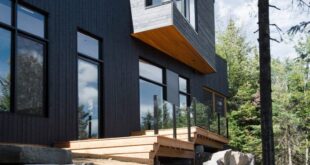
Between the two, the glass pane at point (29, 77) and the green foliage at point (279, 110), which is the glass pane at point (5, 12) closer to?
the glass pane at point (29, 77)

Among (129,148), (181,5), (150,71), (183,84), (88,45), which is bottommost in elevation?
(129,148)

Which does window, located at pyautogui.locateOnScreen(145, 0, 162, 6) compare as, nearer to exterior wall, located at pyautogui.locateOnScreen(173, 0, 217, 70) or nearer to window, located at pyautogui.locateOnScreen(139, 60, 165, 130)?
exterior wall, located at pyautogui.locateOnScreen(173, 0, 217, 70)

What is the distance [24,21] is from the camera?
9.27 metres

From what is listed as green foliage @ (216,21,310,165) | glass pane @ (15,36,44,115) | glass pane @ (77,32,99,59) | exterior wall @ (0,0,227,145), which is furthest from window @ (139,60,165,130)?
green foliage @ (216,21,310,165)

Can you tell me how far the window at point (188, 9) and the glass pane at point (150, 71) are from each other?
1.88 m

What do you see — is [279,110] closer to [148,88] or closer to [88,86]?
[148,88]

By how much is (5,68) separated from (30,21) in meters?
1.21

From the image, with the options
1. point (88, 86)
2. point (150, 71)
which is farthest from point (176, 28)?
point (88, 86)

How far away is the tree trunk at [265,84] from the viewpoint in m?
7.53

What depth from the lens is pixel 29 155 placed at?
4723mm

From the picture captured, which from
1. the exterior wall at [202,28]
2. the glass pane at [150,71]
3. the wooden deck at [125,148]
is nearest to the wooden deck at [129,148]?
the wooden deck at [125,148]

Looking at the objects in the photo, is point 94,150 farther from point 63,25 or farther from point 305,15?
point 305,15

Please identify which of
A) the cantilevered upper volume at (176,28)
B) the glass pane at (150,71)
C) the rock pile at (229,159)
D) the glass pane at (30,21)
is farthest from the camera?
the glass pane at (150,71)

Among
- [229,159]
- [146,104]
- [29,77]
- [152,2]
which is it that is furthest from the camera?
[146,104]
